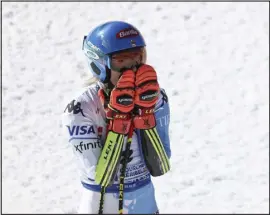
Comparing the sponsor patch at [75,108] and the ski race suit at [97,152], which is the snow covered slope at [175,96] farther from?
the sponsor patch at [75,108]

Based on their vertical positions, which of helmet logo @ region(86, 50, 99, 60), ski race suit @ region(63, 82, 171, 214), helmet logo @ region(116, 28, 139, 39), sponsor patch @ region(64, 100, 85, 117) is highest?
helmet logo @ region(116, 28, 139, 39)

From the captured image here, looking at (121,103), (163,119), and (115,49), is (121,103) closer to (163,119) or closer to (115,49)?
(115,49)

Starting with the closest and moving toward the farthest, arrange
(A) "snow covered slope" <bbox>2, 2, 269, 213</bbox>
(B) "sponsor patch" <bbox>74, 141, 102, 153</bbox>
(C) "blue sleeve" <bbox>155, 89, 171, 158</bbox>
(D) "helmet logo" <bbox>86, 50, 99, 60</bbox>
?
1. (B) "sponsor patch" <bbox>74, 141, 102, 153</bbox>
2. (D) "helmet logo" <bbox>86, 50, 99, 60</bbox>
3. (C) "blue sleeve" <bbox>155, 89, 171, 158</bbox>
4. (A) "snow covered slope" <bbox>2, 2, 269, 213</bbox>

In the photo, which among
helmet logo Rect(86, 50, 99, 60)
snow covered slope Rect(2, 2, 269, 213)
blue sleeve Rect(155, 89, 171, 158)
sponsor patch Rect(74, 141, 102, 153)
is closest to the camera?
sponsor patch Rect(74, 141, 102, 153)


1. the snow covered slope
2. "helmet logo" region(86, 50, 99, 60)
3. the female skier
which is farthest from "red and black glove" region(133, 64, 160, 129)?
the snow covered slope

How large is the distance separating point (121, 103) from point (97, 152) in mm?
371

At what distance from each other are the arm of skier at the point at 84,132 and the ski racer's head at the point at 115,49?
259 millimetres

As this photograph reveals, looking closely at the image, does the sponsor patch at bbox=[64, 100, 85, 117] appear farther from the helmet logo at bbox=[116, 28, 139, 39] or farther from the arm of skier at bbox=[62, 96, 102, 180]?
the helmet logo at bbox=[116, 28, 139, 39]

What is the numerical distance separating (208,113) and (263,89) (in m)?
1.23

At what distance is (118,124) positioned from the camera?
12.8ft

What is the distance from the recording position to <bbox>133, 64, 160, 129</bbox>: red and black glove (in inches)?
151

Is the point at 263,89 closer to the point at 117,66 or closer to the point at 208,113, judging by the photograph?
the point at 208,113

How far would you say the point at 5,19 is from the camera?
1440cm

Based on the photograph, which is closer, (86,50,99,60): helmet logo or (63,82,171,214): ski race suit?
(63,82,171,214): ski race suit
